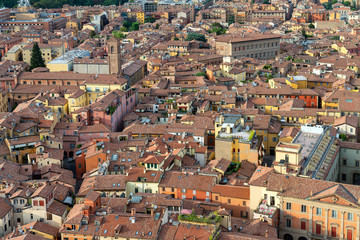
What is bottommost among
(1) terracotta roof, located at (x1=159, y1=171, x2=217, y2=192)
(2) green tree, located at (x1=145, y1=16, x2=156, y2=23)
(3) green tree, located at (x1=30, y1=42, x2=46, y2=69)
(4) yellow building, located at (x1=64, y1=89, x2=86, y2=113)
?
(1) terracotta roof, located at (x1=159, y1=171, x2=217, y2=192)

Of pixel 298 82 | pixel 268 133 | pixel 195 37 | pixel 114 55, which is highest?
pixel 114 55

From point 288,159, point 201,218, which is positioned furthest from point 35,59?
point 201,218

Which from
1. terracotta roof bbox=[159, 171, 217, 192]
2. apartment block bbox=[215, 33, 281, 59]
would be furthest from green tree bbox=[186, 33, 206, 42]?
terracotta roof bbox=[159, 171, 217, 192]

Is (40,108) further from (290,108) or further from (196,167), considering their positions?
(290,108)

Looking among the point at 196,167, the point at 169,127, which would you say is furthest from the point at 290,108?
the point at 196,167

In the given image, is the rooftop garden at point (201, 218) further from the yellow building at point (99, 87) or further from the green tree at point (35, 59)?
the green tree at point (35, 59)

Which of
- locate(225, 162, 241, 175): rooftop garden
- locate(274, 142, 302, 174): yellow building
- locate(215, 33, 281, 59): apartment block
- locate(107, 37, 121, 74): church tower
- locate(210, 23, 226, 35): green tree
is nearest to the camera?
locate(274, 142, 302, 174): yellow building

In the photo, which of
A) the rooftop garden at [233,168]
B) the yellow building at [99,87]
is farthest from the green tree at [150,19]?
the rooftop garden at [233,168]

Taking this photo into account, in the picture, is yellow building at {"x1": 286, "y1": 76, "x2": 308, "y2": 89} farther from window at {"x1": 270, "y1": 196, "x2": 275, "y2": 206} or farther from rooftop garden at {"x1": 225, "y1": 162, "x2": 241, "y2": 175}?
window at {"x1": 270, "y1": 196, "x2": 275, "y2": 206}

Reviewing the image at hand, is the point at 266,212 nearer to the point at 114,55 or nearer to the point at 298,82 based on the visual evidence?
the point at 298,82
